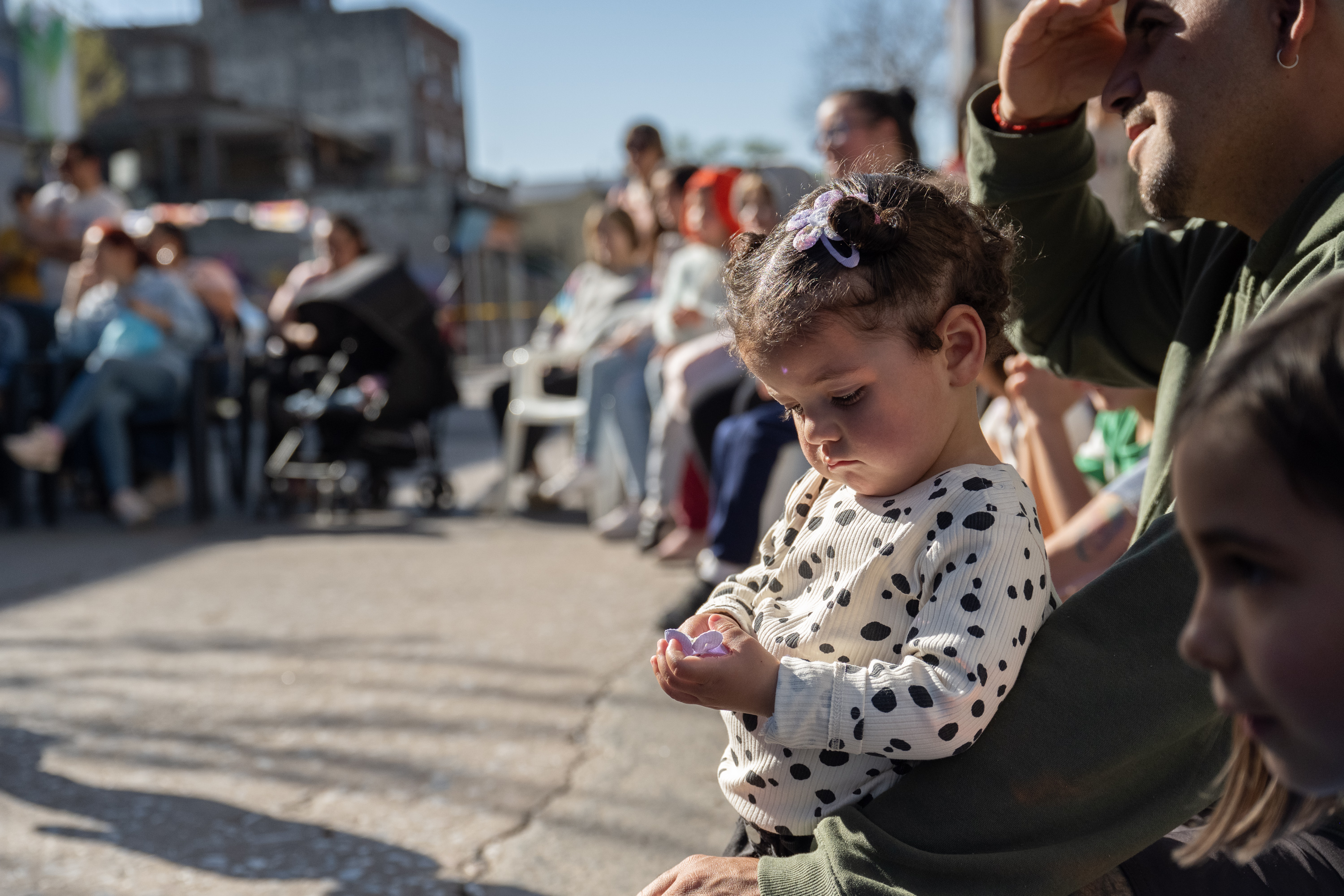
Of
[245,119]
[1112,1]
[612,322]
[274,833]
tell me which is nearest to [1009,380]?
[1112,1]

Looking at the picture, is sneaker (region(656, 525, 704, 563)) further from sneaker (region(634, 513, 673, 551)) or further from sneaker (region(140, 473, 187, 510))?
sneaker (region(140, 473, 187, 510))

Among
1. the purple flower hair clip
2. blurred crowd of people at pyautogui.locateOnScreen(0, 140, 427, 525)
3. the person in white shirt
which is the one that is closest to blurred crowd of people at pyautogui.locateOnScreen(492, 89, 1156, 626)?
the purple flower hair clip

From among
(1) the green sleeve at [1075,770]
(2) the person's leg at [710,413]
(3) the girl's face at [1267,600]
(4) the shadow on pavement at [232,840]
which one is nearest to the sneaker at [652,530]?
(2) the person's leg at [710,413]

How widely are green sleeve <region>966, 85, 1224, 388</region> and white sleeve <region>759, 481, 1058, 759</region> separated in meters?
0.70

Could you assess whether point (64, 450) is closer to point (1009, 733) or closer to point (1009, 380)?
point (1009, 380)

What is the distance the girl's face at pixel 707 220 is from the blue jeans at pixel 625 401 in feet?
2.81

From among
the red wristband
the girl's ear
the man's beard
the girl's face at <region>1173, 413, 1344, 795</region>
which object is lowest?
the girl's face at <region>1173, 413, 1344, 795</region>

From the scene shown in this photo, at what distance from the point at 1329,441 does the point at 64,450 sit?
281 inches

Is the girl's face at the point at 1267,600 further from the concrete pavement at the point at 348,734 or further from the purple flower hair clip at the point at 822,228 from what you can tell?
the concrete pavement at the point at 348,734

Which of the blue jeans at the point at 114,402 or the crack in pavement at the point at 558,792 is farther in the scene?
the blue jeans at the point at 114,402

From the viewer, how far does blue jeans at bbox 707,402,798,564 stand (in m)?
3.50

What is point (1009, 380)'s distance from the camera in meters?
2.59

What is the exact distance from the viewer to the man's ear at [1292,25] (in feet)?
4.34

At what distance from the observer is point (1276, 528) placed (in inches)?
26.5
